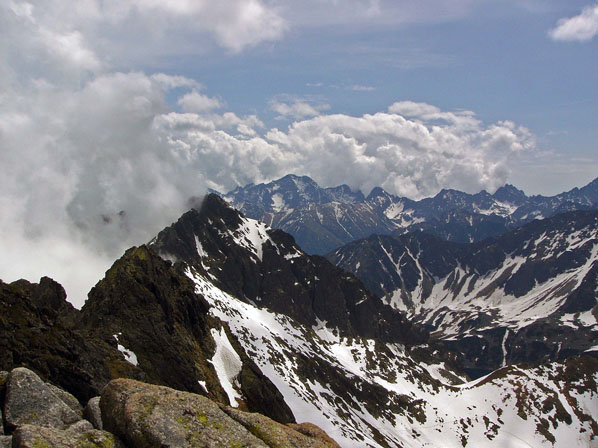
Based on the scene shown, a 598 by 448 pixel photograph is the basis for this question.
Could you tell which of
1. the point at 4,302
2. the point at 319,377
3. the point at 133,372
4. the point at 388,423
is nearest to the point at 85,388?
the point at 4,302

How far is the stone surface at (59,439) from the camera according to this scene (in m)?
13.0

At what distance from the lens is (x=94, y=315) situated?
228ft

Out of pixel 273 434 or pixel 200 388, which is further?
pixel 200 388

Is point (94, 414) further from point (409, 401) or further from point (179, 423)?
point (409, 401)

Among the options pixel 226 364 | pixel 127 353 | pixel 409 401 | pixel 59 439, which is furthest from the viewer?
pixel 409 401

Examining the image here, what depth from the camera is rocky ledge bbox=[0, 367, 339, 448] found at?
15016mm

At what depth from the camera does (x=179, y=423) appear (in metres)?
15.8

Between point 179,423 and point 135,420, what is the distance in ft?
5.08

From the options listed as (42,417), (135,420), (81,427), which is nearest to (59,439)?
(81,427)

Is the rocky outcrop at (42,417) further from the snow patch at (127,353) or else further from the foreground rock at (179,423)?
the snow patch at (127,353)

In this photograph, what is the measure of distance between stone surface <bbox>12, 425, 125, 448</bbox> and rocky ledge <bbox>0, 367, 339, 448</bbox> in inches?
1.2

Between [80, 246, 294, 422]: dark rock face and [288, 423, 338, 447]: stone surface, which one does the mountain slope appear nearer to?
[80, 246, 294, 422]: dark rock face

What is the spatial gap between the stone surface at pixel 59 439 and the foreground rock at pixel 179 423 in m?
0.68

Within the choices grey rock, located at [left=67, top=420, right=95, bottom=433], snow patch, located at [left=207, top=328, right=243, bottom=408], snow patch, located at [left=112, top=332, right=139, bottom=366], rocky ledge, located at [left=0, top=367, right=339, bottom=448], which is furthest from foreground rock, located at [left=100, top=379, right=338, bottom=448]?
snow patch, located at [left=207, top=328, right=243, bottom=408]
